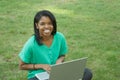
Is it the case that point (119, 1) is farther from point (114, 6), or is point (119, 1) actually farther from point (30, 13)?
point (30, 13)

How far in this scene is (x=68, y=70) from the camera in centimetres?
268

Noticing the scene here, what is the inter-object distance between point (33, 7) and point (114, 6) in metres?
1.95

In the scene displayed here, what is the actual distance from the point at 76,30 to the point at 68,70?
11.2 feet

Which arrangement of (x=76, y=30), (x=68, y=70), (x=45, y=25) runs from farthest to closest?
(x=76, y=30) < (x=45, y=25) < (x=68, y=70)

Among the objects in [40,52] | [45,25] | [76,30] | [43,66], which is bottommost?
[76,30]

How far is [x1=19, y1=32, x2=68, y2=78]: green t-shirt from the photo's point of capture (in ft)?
10.0

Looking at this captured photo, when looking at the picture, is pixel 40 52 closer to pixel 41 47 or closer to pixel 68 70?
pixel 41 47

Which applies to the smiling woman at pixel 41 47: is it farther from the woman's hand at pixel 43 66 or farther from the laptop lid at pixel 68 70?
the laptop lid at pixel 68 70

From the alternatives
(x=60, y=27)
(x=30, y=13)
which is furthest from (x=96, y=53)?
(x=30, y=13)

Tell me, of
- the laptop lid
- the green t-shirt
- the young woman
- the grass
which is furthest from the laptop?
the grass

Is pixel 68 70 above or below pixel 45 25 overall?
below

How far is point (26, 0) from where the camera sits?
805 cm

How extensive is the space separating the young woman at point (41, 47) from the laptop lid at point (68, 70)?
0.27m

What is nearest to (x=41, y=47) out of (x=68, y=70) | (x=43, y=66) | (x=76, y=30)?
(x=43, y=66)
